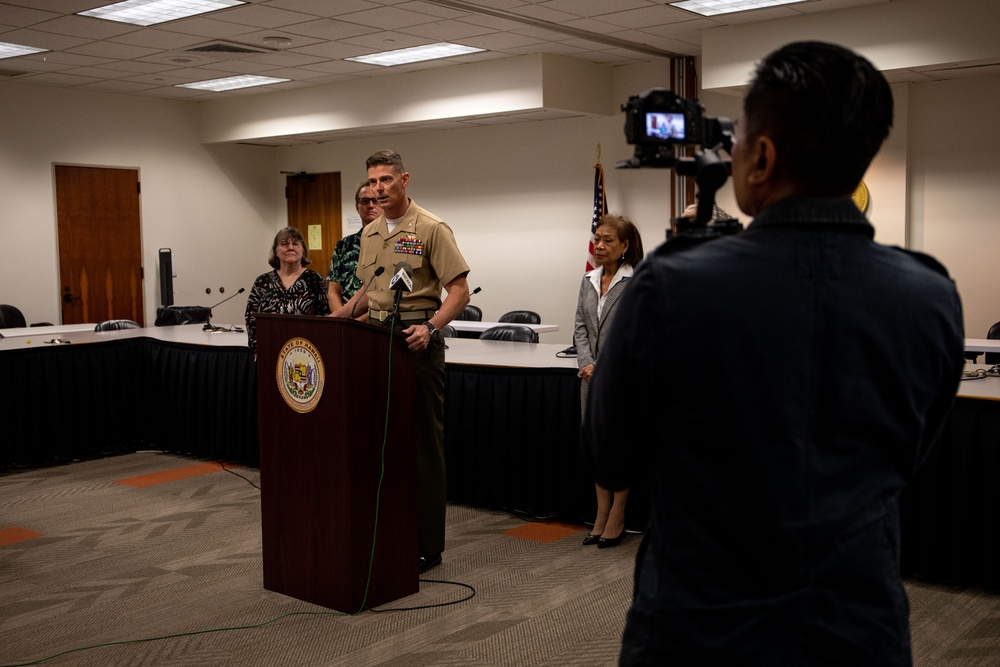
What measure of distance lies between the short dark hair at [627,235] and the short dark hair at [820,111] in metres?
3.08

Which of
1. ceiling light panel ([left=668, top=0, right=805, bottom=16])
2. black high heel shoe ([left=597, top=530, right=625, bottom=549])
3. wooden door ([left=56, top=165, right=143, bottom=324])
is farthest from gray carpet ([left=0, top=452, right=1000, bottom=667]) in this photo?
wooden door ([left=56, top=165, right=143, bottom=324])

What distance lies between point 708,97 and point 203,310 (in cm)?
513

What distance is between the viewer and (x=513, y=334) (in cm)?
647

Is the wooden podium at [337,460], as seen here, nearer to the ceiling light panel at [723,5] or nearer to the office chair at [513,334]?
the office chair at [513,334]

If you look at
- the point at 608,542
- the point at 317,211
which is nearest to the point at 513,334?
the point at 608,542

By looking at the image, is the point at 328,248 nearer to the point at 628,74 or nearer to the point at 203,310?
the point at 203,310

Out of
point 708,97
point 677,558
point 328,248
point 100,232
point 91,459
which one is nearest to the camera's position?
point 677,558

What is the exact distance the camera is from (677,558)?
3.63 ft

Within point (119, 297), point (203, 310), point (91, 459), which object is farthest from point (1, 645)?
point (119, 297)

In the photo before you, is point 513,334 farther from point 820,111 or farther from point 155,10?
point 820,111

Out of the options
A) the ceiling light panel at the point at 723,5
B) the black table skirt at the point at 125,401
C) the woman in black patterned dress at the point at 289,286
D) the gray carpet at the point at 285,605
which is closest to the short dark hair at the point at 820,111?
the gray carpet at the point at 285,605

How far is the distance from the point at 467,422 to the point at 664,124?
12.6 feet

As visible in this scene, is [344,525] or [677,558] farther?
[344,525]

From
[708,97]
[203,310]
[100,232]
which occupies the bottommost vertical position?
[203,310]
